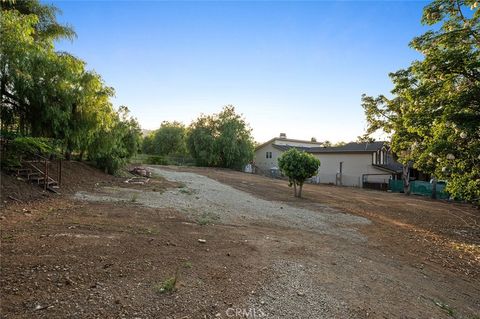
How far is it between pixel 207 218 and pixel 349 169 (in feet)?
88.6

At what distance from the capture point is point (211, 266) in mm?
4262

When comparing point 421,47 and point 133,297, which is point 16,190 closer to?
point 133,297

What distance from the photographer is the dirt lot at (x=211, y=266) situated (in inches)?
121

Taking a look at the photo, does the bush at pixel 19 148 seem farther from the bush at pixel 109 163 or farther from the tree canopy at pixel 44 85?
the bush at pixel 109 163

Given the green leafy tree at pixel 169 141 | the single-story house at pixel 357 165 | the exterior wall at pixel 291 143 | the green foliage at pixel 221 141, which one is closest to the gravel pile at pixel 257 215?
the single-story house at pixel 357 165

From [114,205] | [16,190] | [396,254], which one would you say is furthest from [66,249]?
[396,254]

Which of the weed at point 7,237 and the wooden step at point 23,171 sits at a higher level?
the wooden step at point 23,171

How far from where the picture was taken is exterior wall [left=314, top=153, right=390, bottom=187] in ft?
96.9

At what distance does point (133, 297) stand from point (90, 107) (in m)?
11.4

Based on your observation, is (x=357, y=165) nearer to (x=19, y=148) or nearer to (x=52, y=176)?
(x=52, y=176)

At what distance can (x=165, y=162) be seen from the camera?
128 feet

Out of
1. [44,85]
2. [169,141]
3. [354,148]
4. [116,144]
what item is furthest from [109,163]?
[169,141]

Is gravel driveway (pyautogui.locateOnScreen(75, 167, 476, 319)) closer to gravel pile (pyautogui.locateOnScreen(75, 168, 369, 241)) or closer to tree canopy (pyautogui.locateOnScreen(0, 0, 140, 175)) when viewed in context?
gravel pile (pyautogui.locateOnScreen(75, 168, 369, 241))

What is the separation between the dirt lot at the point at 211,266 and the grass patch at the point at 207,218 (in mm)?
59
